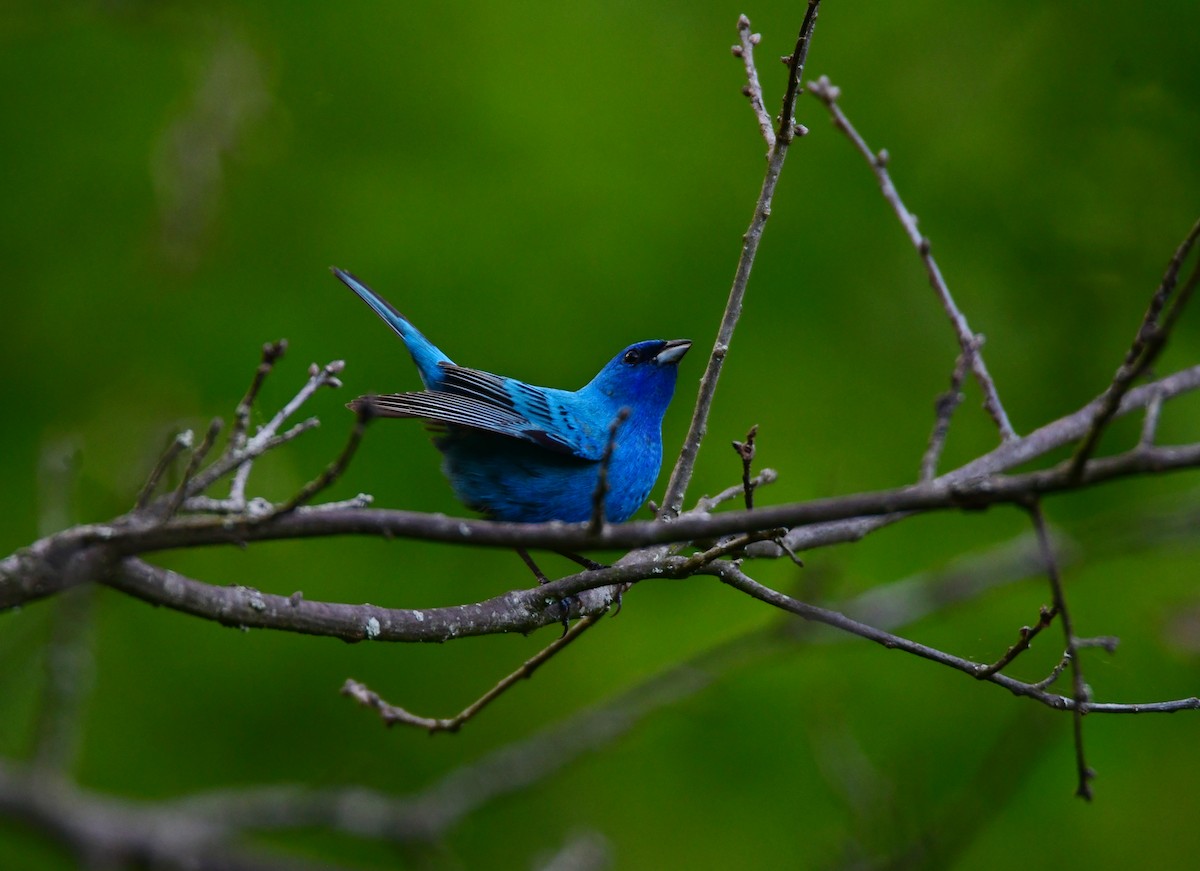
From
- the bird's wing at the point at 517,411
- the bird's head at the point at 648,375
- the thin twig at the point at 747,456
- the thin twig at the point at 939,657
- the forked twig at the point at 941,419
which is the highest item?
the bird's head at the point at 648,375

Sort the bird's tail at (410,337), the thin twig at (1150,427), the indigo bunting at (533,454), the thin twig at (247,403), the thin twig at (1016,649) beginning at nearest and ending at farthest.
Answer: the thin twig at (1150,427), the thin twig at (247,403), the thin twig at (1016,649), the indigo bunting at (533,454), the bird's tail at (410,337)

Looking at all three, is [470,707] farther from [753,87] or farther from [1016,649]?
[753,87]

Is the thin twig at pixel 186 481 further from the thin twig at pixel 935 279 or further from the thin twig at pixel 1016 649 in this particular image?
the thin twig at pixel 935 279

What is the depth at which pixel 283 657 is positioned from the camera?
571 centimetres

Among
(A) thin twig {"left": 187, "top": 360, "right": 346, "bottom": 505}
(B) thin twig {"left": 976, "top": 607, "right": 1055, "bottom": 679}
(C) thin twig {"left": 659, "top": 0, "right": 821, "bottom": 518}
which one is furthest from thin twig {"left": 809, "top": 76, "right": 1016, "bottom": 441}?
(A) thin twig {"left": 187, "top": 360, "right": 346, "bottom": 505}

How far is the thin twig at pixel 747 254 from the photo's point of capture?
10.0 feet

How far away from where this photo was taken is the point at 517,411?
15.2 feet

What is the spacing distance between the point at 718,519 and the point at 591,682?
13.6 feet

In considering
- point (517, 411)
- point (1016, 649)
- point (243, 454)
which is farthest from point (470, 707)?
point (517, 411)

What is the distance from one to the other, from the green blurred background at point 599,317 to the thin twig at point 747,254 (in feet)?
5.27

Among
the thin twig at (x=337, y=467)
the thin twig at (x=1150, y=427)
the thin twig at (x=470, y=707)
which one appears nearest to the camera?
the thin twig at (x=337, y=467)

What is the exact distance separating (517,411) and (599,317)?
1909 millimetres

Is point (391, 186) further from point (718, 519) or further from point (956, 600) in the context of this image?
point (718, 519)

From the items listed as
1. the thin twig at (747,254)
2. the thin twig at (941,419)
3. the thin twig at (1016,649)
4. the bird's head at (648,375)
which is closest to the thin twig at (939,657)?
the thin twig at (1016,649)
